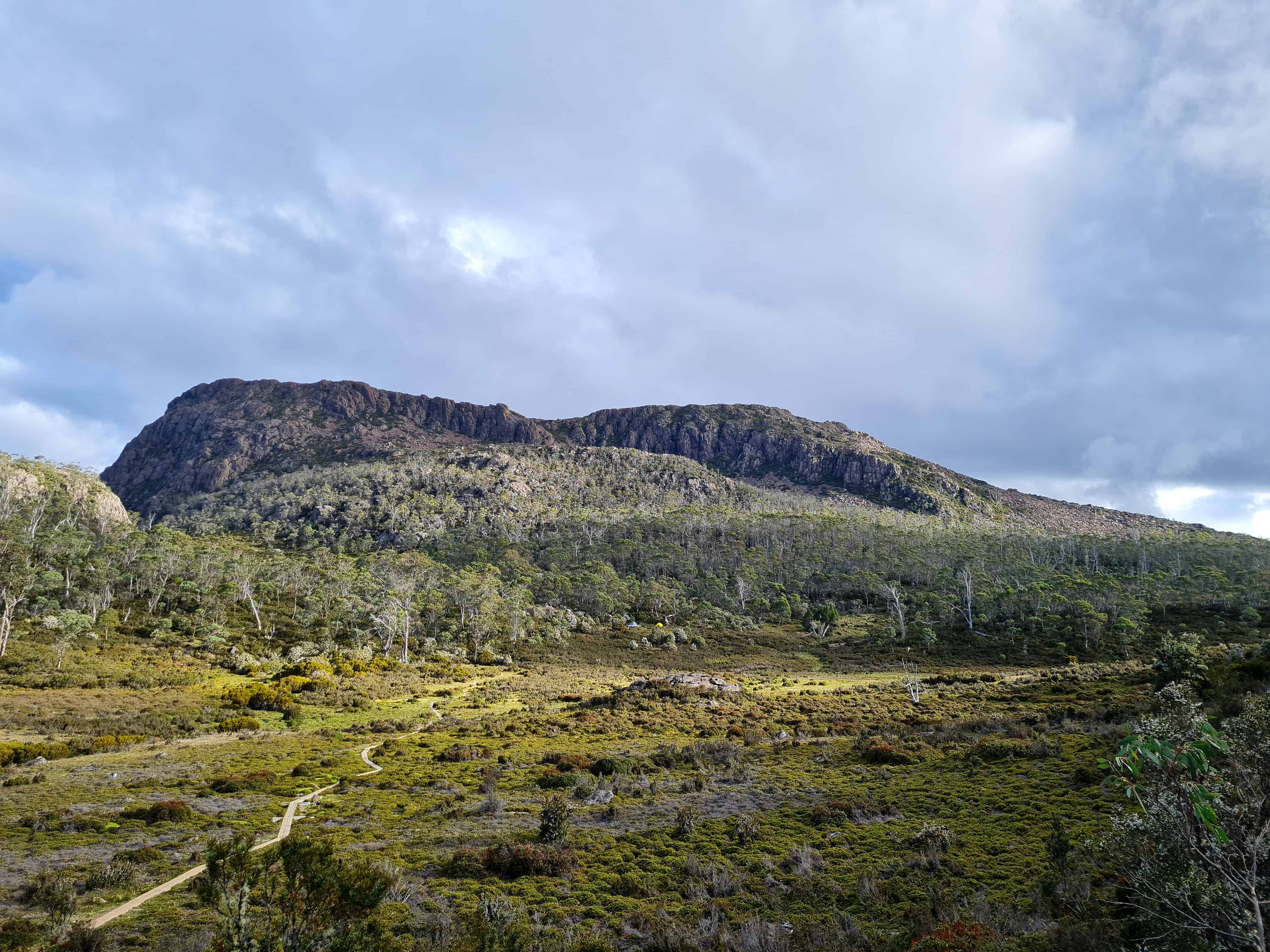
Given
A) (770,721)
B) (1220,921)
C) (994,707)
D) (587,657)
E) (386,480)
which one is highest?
(386,480)

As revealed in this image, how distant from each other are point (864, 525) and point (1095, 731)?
137185mm

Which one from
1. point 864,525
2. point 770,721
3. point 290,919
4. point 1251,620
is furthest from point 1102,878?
point 864,525

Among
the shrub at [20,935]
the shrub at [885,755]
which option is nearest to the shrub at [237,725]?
the shrub at [20,935]

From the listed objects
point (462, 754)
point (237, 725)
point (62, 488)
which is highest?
point (62, 488)

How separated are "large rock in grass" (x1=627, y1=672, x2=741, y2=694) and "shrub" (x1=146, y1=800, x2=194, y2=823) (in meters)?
34.5

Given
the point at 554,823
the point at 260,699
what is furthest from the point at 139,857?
the point at 260,699

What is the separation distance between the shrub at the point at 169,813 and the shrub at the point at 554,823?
423 inches

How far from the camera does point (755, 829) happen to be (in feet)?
53.2

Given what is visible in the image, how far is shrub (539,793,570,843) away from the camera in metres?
15.5

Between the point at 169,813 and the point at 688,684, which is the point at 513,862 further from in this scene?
the point at 688,684

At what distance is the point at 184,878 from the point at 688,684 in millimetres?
40166

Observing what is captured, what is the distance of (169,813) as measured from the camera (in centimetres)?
1716

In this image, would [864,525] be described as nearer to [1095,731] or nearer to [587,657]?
[587,657]

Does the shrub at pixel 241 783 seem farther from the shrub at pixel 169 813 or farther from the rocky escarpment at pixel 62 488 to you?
the rocky escarpment at pixel 62 488
